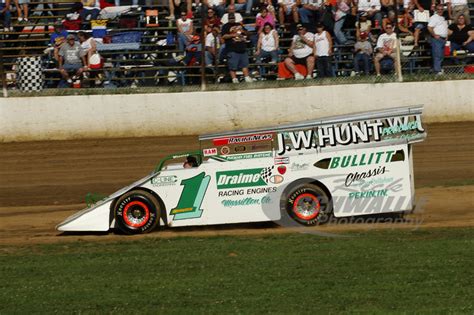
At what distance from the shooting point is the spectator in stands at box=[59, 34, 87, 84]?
74.7 ft

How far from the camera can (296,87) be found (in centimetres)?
2220

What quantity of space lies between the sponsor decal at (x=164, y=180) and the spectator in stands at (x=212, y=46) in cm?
964

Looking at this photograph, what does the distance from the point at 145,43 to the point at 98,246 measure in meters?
11.5

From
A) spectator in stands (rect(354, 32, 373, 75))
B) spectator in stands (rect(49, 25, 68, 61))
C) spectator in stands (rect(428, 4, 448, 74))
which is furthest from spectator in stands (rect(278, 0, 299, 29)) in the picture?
spectator in stands (rect(49, 25, 68, 61))

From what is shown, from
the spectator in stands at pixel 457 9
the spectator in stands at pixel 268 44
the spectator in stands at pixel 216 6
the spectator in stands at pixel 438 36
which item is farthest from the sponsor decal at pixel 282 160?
the spectator in stands at pixel 457 9

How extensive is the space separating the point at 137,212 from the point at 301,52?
10.0 meters

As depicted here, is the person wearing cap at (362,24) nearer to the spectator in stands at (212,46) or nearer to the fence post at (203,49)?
the spectator in stands at (212,46)

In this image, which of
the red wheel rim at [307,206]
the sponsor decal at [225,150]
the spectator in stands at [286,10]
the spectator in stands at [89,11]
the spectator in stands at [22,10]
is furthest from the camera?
the spectator in stands at [22,10]

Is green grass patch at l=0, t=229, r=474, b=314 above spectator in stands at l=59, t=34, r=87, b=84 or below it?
below

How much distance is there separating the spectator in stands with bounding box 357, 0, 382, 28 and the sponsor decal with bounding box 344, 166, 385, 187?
35.1 ft

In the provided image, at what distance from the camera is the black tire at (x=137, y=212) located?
1331cm

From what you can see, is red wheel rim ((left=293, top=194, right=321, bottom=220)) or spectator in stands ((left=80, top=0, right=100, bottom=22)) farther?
spectator in stands ((left=80, top=0, right=100, bottom=22))

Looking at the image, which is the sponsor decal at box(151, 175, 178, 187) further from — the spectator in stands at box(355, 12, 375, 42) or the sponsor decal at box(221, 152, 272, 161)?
the spectator in stands at box(355, 12, 375, 42)

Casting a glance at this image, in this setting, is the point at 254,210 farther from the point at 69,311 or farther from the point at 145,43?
the point at 145,43
